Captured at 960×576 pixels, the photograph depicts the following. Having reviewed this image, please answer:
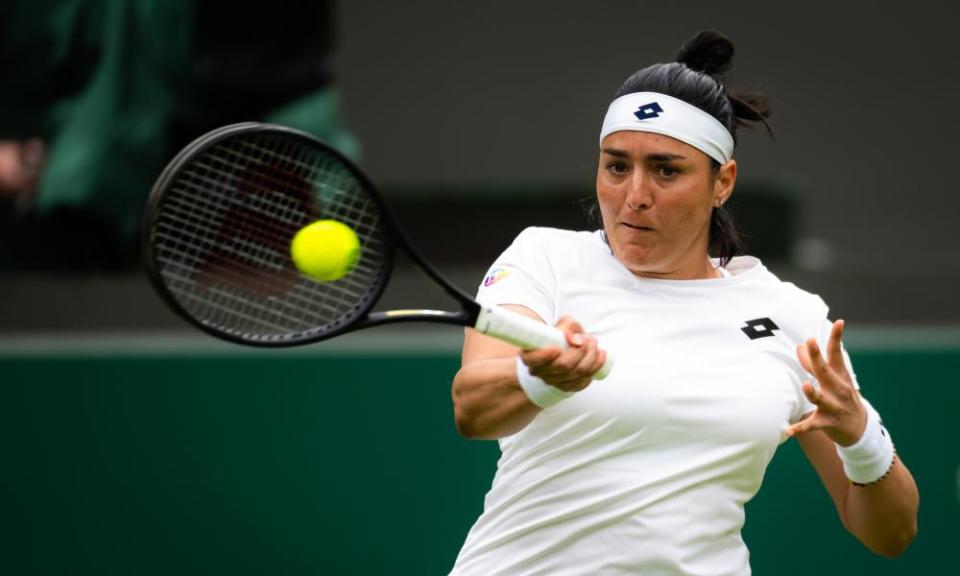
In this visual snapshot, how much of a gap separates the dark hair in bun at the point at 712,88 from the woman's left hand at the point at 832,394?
384mm

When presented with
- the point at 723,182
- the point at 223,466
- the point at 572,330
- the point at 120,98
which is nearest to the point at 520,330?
the point at 572,330

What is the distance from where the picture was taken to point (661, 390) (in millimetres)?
2570

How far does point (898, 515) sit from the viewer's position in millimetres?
2754

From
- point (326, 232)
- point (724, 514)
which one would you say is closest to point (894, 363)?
point (724, 514)

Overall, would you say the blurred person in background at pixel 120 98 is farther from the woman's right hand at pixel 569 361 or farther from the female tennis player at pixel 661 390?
the woman's right hand at pixel 569 361

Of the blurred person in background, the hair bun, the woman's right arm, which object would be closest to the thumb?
the woman's right arm

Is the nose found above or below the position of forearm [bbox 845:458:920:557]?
above

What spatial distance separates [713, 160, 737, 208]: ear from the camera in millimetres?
2768

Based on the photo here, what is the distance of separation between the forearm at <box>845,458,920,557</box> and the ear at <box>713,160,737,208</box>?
0.55m

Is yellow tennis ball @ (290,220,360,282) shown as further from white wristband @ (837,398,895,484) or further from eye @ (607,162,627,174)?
white wristband @ (837,398,895,484)

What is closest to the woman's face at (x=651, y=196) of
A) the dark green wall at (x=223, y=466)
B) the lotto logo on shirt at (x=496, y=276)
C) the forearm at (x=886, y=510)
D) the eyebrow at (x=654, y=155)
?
the eyebrow at (x=654, y=155)

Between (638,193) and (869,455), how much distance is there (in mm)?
586

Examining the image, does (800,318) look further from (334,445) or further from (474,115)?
(474,115)

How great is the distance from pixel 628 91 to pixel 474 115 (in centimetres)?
366
